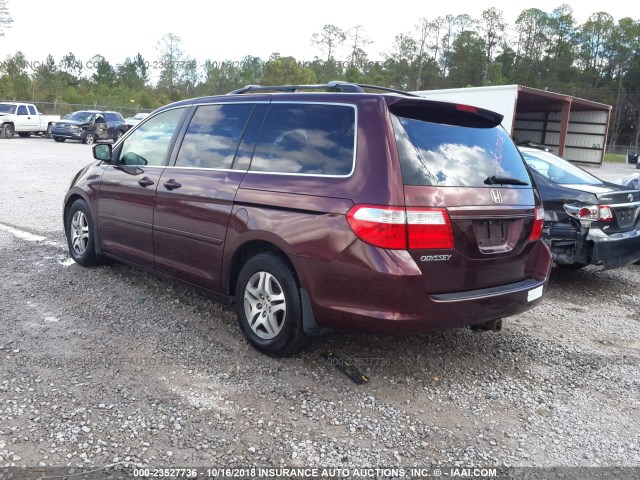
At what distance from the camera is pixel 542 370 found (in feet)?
13.5

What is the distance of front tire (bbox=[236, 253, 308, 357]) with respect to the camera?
374 centimetres

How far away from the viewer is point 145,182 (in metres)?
4.96

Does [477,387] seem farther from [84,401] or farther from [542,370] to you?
[84,401]

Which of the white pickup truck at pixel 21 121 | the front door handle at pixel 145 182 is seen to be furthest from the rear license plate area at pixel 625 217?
the white pickup truck at pixel 21 121

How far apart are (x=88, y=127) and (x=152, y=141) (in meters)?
25.9

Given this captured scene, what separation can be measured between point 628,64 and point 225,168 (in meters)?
98.1

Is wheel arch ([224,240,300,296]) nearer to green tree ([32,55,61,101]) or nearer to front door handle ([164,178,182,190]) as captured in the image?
front door handle ([164,178,182,190])

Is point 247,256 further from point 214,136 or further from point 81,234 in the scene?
point 81,234

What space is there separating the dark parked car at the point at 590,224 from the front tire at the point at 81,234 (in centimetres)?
454

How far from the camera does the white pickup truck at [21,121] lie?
2820cm

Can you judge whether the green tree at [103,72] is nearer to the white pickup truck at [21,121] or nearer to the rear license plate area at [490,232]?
the white pickup truck at [21,121]

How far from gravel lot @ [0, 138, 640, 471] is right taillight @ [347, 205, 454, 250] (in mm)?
992

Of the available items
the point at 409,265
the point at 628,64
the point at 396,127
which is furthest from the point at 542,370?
the point at 628,64

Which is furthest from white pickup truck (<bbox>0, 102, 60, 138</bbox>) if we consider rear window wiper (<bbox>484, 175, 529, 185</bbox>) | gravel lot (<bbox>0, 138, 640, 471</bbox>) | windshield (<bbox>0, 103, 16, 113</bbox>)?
rear window wiper (<bbox>484, 175, 529, 185</bbox>)
